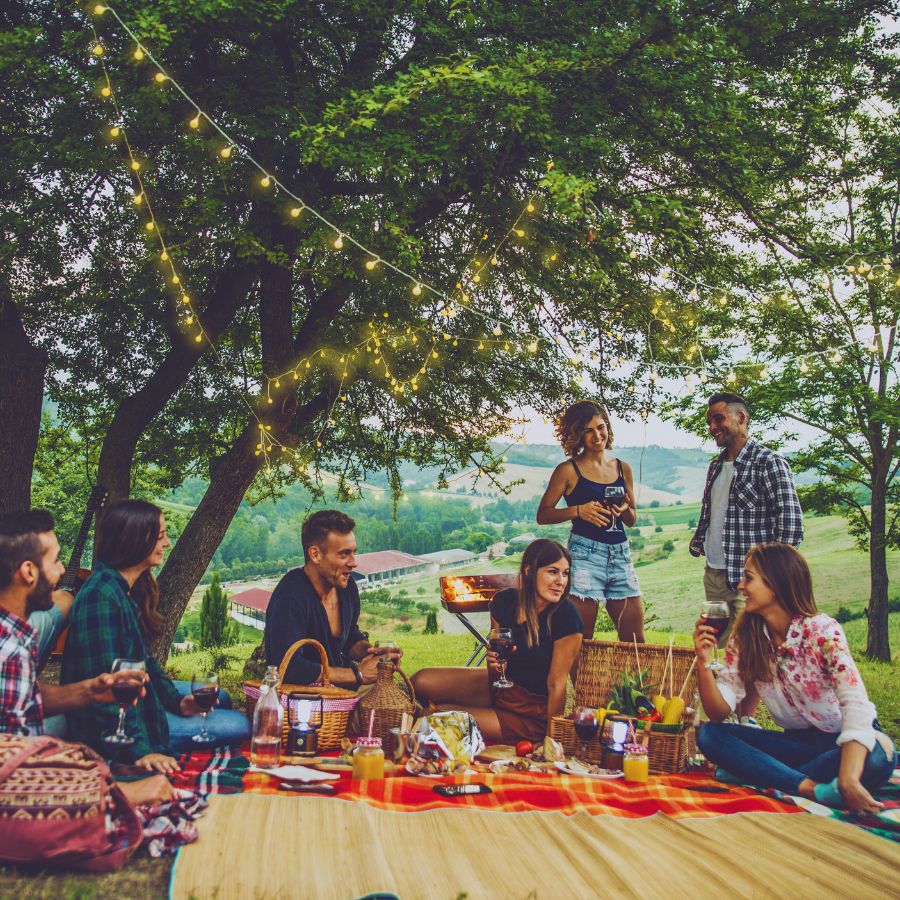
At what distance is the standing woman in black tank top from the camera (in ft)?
16.0

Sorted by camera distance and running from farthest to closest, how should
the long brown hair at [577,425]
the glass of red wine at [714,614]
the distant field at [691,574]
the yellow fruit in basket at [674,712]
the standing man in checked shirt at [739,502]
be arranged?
the distant field at [691,574] → the long brown hair at [577,425] → the standing man in checked shirt at [739,502] → the yellow fruit in basket at [674,712] → the glass of red wine at [714,614]

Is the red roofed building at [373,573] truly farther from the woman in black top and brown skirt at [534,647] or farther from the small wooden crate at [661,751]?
the small wooden crate at [661,751]

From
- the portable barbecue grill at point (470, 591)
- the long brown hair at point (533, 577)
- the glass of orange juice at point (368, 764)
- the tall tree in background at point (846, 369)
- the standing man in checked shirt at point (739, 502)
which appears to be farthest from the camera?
the tall tree in background at point (846, 369)

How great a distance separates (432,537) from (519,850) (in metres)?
12.4

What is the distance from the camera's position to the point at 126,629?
312 cm

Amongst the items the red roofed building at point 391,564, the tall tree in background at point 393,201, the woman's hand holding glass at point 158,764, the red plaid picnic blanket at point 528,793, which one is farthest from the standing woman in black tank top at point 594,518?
the red roofed building at point 391,564

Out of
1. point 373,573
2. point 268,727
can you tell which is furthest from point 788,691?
point 373,573

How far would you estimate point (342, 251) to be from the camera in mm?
6836

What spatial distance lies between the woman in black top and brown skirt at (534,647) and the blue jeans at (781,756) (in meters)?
0.75

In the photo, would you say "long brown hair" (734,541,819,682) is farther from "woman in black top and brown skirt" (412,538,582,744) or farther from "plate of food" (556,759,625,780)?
"woman in black top and brown skirt" (412,538,582,744)

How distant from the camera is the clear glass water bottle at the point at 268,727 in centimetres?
330

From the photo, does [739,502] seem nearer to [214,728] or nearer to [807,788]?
[807,788]

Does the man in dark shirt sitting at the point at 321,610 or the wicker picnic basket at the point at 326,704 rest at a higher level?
the man in dark shirt sitting at the point at 321,610

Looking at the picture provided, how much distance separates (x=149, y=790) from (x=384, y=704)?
141 centimetres
